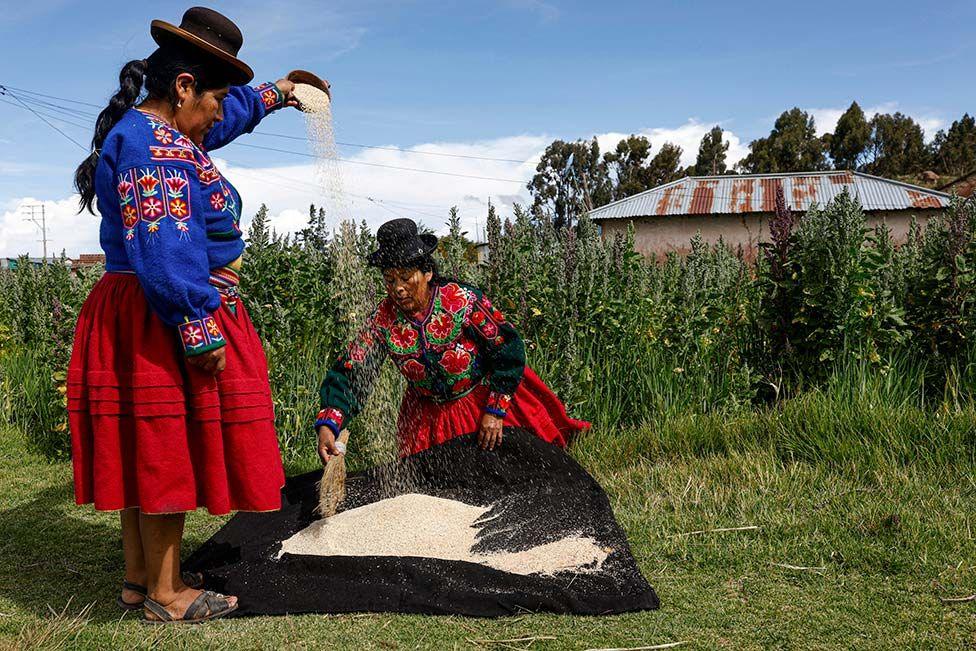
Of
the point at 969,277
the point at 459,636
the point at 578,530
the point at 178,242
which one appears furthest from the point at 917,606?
the point at 178,242

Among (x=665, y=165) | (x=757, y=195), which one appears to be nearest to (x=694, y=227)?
(x=757, y=195)

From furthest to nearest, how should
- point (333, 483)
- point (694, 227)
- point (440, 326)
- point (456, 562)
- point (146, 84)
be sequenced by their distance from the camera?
point (694, 227), point (440, 326), point (333, 483), point (456, 562), point (146, 84)

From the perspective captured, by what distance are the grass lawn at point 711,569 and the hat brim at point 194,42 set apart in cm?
183

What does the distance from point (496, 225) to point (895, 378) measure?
2524 millimetres

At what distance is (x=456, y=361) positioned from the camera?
3674 millimetres

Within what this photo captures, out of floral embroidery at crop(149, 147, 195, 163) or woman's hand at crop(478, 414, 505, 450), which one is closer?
floral embroidery at crop(149, 147, 195, 163)

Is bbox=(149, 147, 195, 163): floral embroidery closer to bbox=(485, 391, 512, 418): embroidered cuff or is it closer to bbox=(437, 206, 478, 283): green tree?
bbox=(485, 391, 512, 418): embroidered cuff

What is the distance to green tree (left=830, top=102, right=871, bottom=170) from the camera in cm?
4344

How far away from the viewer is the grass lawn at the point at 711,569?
2.66 m

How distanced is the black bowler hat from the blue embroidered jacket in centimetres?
89

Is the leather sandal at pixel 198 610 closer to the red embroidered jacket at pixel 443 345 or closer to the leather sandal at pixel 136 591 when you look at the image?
the leather sandal at pixel 136 591

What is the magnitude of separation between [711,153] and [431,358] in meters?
46.1

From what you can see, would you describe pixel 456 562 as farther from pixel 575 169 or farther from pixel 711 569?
pixel 575 169

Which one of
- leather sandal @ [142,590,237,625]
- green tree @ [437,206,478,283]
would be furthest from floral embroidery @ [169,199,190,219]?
green tree @ [437,206,478,283]
